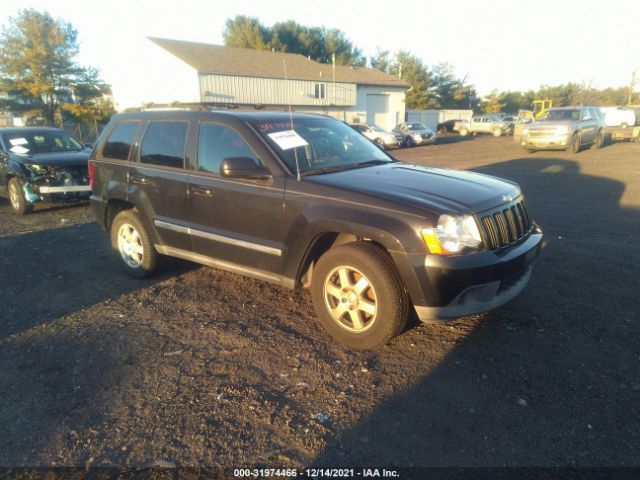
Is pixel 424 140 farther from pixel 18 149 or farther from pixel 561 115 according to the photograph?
pixel 18 149

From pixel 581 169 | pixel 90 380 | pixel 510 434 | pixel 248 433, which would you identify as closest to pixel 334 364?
pixel 248 433

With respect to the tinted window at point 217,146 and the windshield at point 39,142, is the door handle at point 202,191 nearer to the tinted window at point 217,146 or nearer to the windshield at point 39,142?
the tinted window at point 217,146

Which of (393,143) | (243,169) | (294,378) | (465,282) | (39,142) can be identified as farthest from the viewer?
(393,143)

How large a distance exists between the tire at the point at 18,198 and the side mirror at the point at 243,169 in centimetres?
730

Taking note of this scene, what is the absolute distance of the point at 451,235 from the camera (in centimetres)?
317

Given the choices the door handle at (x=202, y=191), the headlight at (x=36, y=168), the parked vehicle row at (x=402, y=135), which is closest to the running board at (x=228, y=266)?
the door handle at (x=202, y=191)

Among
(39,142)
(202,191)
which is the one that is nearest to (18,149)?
(39,142)

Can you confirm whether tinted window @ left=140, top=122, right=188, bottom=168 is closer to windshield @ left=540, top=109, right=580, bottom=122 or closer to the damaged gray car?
the damaged gray car

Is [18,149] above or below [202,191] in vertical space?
above

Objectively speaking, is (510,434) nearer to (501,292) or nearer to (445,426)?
(445,426)

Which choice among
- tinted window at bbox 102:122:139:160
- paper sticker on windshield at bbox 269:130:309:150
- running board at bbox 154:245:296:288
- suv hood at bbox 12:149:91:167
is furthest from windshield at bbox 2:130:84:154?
paper sticker on windshield at bbox 269:130:309:150

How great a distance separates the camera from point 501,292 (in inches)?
136

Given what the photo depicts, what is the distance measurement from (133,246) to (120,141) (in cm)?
123

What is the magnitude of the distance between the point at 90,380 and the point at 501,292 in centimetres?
310
